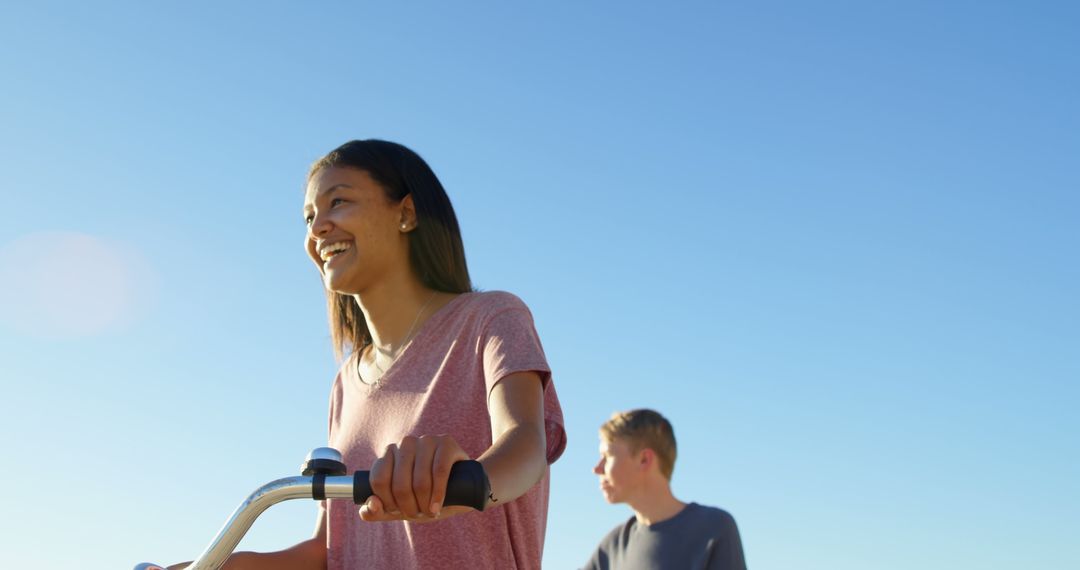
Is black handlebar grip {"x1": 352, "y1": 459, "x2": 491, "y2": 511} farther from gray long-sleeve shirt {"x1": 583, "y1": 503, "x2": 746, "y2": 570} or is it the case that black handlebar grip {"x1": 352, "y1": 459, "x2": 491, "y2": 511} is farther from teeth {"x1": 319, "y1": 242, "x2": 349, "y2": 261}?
gray long-sleeve shirt {"x1": 583, "y1": 503, "x2": 746, "y2": 570}

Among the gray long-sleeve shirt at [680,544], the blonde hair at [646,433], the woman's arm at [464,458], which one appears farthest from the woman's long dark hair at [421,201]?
the blonde hair at [646,433]

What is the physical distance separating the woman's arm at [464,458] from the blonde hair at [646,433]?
5628 millimetres

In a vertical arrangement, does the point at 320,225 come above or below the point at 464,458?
above

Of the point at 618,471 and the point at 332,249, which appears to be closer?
the point at 332,249

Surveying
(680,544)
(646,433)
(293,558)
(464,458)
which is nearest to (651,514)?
(680,544)

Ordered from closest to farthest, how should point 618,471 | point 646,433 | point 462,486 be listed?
point 462,486 < point 618,471 < point 646,433

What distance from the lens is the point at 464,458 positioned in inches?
76.4

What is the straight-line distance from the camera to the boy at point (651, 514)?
294 inches

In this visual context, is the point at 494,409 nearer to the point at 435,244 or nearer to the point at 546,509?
the point at 546,509

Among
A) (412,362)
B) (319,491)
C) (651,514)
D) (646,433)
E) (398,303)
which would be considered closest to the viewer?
(319,491)

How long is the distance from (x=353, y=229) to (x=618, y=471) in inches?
208

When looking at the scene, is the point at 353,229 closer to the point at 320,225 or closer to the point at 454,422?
the point at 320,225

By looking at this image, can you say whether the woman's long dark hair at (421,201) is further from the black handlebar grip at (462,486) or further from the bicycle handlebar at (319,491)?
the black handlebar grip at (462,486)

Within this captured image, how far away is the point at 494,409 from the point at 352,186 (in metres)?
1.04
